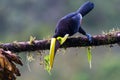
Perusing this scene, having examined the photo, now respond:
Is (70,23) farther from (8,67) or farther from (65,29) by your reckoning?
(8,67)

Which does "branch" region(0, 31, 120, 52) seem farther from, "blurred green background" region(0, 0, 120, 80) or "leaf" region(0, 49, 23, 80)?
"blurred green background" region(0, 0, 120, 80)

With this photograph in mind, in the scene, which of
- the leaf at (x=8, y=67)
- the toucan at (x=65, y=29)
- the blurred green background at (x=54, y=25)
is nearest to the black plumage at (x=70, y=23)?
the toucan at (x=65, y=29)

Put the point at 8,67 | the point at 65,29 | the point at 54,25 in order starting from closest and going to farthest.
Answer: the point at 8,67, the point at 65,29, the point at 54,25

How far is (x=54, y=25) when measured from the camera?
33000 mm

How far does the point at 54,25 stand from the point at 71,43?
30.0 m

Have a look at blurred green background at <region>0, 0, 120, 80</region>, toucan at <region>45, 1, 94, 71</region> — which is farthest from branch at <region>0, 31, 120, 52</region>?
blurred green background at <region>0, 0, 120, 80</region>

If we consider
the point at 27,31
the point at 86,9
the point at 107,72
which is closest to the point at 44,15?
the point at 27,31

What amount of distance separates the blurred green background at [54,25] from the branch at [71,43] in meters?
24.3

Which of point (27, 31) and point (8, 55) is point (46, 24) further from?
point (8, 55)

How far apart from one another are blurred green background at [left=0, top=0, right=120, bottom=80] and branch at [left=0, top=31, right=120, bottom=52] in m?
24.3

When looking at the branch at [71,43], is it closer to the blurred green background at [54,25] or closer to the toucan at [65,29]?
the toucan at [65,29]

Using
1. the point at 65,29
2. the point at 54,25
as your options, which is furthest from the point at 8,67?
the point at 54,25

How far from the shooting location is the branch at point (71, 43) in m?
2.96

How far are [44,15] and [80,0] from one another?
13.5ft
